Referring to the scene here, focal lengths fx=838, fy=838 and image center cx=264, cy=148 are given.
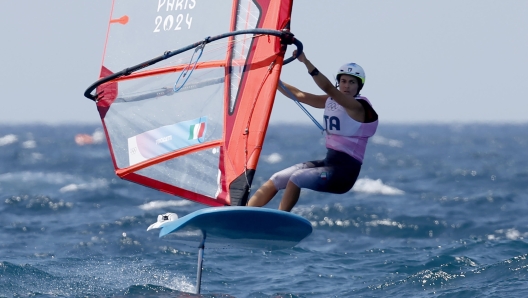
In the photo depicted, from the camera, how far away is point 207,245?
838cm

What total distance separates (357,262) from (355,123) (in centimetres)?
453

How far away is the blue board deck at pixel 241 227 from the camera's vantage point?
22.8 feet

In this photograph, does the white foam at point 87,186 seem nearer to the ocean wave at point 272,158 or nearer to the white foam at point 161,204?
the white foam at point 161,204

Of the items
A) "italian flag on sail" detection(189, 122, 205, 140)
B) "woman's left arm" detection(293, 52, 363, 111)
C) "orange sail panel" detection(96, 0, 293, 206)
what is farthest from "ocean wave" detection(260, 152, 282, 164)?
"woman's left arm" detection(293, 52, 363, 111)

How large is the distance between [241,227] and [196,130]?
115 centimetres

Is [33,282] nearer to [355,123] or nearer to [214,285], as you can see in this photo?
[214,285]

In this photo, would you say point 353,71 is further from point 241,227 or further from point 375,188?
point 375,188

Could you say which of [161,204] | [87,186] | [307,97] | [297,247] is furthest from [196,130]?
[87,186]

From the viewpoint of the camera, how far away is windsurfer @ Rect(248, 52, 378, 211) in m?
7.50

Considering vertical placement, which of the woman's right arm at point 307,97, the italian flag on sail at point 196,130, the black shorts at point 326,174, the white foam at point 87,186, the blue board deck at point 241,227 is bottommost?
the white foam at point 87,186

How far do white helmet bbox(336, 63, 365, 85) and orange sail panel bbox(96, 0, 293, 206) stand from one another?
0.63 m

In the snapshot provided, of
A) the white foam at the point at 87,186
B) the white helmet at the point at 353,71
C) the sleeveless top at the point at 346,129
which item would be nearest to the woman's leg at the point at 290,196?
the sleeveless top at the point at 346,129

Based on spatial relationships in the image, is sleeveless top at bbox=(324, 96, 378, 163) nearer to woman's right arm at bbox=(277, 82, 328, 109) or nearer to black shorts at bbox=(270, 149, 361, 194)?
black shorts at bbox=(270, 149, 361, 194)

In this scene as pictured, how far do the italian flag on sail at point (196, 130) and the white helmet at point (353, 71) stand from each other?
4.54ft
